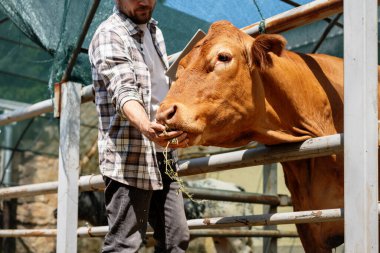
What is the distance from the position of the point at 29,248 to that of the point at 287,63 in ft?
20.9

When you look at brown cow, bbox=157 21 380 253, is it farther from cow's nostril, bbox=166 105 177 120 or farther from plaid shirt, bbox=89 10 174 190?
plaid shirt, bbox=89 10 174 190

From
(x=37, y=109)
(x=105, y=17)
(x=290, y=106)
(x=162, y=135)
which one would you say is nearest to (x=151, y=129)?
(x=162, y=135)

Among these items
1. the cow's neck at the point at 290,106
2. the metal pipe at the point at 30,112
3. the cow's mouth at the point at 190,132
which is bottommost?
the cow's mouth at the point at 190,132

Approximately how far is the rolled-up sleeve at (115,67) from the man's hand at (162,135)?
0.18 m

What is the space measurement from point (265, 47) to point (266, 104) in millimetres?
241

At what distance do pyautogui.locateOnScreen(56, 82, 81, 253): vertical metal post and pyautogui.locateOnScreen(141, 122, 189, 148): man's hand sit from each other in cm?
130

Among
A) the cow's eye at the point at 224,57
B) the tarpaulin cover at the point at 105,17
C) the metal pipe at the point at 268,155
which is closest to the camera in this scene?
the metal pipe at the point at 268,155

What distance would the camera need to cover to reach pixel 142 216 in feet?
8.72

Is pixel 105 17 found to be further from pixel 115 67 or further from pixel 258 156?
pixel 258 156

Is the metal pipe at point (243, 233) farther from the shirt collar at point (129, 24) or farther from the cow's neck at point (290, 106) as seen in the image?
the shirt collar at point (129, 24)

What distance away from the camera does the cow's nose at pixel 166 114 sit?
241 centimetres

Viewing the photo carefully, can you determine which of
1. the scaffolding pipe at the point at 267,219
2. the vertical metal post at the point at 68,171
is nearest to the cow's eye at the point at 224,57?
the scaffolding pipe at the point at 267,219

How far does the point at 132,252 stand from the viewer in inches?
102

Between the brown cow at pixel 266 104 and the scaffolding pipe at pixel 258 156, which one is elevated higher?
the brown cow at pixel 266 104
